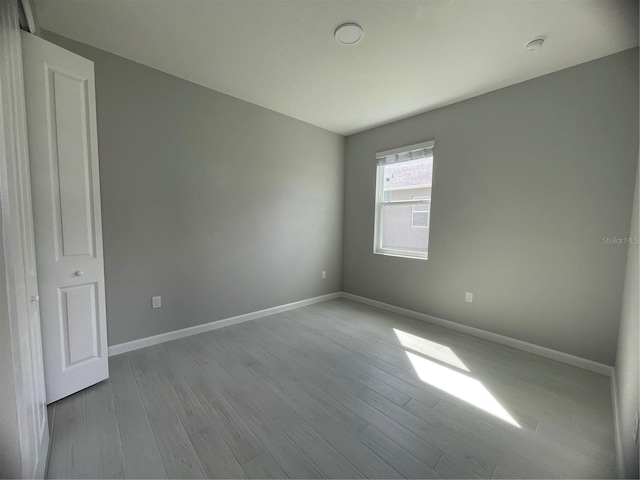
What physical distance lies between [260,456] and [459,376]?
1654 mm

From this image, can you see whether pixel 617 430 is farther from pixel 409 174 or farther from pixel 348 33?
pixel 348 33

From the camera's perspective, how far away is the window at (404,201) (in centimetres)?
338

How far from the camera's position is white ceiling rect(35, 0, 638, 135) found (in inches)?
66.9

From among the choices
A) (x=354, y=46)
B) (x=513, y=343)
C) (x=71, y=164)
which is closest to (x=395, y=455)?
(x=513, y=343)

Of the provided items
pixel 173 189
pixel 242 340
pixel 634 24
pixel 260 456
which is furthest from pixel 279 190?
pixel 634 24

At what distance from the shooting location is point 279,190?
3471 millimetres

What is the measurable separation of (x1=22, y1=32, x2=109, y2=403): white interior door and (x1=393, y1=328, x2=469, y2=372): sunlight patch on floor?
2697 mm

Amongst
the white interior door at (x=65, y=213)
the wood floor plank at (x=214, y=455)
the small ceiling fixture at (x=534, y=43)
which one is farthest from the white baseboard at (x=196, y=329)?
the small ceiling fixture at (x=534, y=43)

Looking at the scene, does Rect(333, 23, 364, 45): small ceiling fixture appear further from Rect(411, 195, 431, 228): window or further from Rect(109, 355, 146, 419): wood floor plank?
Rect(109, 355, 146, 419): wood floor plank

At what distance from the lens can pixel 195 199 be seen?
108 inches

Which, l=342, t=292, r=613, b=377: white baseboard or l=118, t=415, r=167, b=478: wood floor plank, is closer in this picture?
l=118, t=415, r=167, b=478: wood floor plank

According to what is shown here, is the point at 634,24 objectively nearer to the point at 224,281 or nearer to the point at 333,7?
the point at 333,7

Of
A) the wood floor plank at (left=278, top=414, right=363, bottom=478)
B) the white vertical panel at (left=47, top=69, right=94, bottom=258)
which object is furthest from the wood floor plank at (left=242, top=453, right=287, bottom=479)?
the white vertical panel at (left=47, top=69, right=94, bottom=258)

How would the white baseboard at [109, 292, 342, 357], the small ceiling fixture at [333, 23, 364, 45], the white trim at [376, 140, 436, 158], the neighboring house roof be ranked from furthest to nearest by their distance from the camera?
the neighboring house roof < the white trim at [376, 140, 436, 158] < the white baseboard at [109, 292, 342, 357] < the small ceiling fixture at [333, 23, 364, 45]
